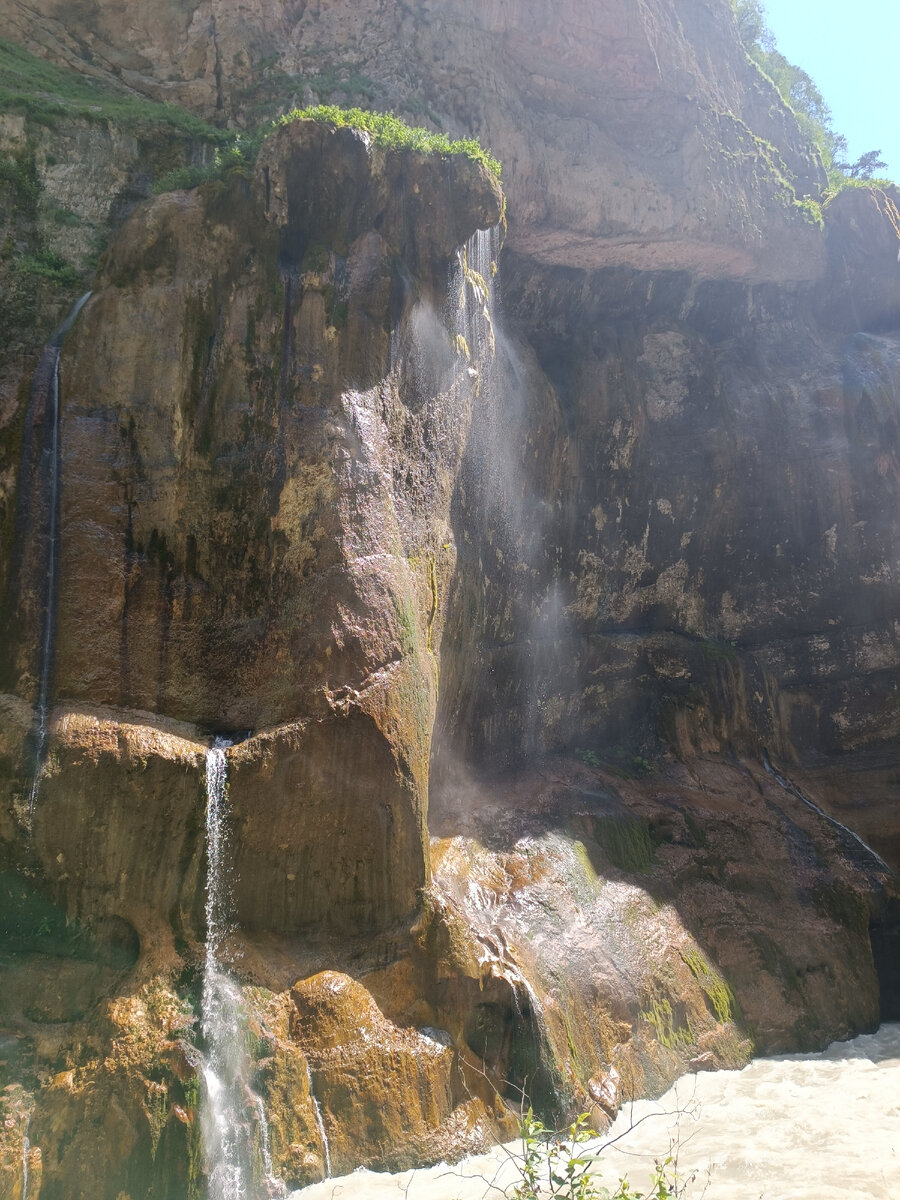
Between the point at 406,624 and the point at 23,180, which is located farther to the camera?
the point at 23,180

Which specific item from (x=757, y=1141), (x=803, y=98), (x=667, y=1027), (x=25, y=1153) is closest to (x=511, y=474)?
(x=667, y=1027)

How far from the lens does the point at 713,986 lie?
35.8ft

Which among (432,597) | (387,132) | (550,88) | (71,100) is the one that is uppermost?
(550,88)

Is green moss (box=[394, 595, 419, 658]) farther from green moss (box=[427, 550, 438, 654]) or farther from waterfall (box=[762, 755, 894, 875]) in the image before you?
waterfall (box=[762, 755, 894, 875])

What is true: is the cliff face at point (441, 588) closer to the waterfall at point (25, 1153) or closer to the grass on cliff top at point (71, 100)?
the waterfall at point (25, 1153)

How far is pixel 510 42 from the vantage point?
1452cm

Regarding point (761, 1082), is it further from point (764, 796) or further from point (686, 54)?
point (686, 54)

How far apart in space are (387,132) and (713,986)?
10272 millimetres

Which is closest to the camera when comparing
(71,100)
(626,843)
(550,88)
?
(71,100)

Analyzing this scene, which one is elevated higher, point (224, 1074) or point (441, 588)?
point (441, 588)

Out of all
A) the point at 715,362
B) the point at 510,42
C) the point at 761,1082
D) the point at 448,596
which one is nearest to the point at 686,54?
the point at 510,42

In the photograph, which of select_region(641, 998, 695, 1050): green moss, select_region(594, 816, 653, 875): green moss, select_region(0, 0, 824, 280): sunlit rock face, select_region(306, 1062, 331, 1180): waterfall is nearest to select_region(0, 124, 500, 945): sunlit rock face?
select_region(306, 1062, 331, 1180): waterfall

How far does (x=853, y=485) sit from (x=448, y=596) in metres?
8.92

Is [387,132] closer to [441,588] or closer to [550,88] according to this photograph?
[441,588]
